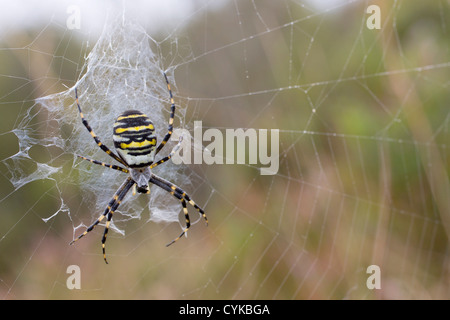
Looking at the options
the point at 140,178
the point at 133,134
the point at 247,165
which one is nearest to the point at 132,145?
the point at 133,134

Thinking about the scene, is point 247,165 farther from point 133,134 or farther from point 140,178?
point 133,134

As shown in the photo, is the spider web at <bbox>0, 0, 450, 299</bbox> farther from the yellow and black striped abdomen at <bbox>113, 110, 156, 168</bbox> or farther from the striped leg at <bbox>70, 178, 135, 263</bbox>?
the yellow and black striped abdomen at <bbox>113, 110, 156, 168</bbox>

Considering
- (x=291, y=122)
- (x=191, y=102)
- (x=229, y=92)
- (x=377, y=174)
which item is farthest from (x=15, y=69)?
(x=377, y=174)

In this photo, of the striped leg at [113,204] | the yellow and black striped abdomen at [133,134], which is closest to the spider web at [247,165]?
the striped leg at [113,204]

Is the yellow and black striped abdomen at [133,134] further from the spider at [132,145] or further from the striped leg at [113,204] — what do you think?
the striped leg at [113,204]

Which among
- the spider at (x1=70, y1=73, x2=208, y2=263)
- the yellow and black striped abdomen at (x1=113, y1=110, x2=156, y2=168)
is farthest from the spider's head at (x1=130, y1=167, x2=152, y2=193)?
the yellow and black striped abdomen at (x1=113, y1=110, x2=156, y2=168)

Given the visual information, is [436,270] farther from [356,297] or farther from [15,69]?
[15,69]
